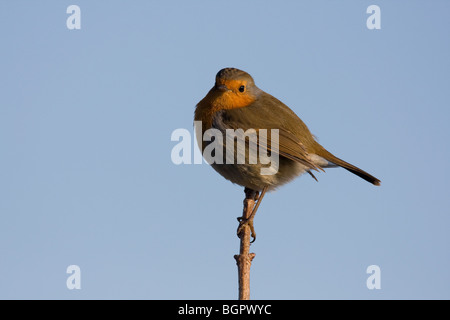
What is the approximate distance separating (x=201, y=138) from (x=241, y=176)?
1.59 ft

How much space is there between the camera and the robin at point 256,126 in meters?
4.91

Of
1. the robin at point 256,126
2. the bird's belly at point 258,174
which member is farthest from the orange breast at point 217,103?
the bird's belly at point 258,174

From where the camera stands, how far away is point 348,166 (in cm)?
534

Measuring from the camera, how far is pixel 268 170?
194 inches

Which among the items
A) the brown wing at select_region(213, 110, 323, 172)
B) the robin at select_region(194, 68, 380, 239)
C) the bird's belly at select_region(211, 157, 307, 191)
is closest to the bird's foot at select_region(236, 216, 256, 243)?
the robin at select_region(194, 68, 380, 239)

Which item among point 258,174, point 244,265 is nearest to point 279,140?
point 258,174

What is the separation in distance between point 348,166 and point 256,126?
0.98 metres

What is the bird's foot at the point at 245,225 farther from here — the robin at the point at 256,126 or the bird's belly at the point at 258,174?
the bird's belly at the point at 258,174

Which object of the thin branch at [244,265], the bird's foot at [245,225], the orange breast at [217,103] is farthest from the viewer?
the orange breast at [217,103]

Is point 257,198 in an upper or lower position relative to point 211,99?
lower

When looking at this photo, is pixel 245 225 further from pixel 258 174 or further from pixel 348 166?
pixel 348 166
